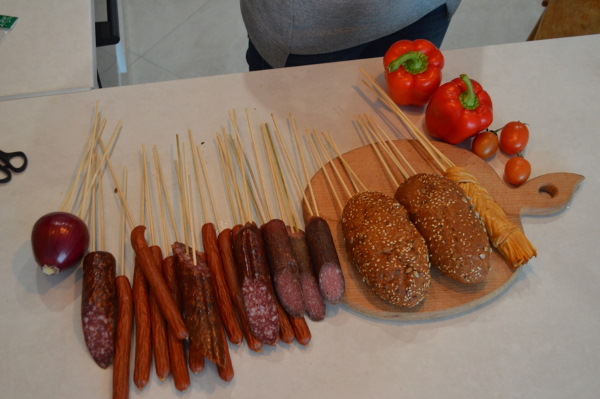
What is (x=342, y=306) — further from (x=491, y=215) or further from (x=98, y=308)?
(x=98, y=308)

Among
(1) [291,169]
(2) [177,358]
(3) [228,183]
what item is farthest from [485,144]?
(2) [177,358]

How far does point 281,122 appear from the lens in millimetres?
1911

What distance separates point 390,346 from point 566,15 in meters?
2.46

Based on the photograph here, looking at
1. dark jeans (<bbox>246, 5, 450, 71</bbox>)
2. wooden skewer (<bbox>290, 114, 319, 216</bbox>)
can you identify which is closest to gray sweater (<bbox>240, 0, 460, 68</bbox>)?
dark jeans (<bbox>246, 5, 450, 71</bbox>)

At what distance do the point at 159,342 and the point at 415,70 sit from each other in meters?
1.32

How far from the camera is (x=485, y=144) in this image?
5.87 feet

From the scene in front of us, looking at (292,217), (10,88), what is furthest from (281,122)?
(10,88)

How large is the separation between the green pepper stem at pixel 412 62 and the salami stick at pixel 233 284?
0.89 meters

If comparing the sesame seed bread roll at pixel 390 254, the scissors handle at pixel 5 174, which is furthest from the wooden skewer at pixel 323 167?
the scissors handle at pixel 5 174

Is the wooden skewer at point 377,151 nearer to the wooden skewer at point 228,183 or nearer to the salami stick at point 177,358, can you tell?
the wooden skewer at point 228,183

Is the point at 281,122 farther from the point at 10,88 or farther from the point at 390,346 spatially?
the point at 10,88

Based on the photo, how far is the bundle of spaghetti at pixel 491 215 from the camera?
1.51 metres

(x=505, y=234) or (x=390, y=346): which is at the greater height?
(x=505, y=234)

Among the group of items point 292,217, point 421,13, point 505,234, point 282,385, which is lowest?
point 282,385
